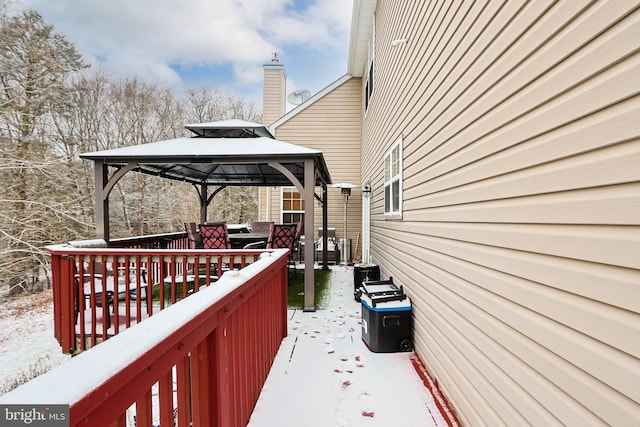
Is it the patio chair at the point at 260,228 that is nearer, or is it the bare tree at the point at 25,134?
the bare tree at the point at 25,134

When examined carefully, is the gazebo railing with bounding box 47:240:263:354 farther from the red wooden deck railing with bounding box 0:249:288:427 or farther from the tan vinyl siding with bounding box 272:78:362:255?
the tan vinyl siding with bounding box 272:78:362:255

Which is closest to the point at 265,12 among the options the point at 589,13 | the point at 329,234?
the point at 329,234

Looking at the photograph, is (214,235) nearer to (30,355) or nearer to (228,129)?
(228,129)

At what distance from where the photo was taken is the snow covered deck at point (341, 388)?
226 cm

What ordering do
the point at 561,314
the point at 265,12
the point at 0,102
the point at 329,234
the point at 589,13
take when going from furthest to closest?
the point at 265,12 → the point at 329,234 → the point at 0,102 → the point at 561,314 → the point at 589,13

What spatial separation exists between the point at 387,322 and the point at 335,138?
7597 mm

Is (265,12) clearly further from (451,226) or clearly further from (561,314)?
(561,314)

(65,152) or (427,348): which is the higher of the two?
(65,152)

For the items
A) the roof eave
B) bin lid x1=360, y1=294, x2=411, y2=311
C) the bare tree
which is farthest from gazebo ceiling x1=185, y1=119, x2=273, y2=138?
the bare tree

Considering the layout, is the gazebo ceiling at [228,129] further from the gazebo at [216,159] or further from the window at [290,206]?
the window at [290,206]

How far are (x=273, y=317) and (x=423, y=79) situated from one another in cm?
279

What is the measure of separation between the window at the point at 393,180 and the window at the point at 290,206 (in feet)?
16.5

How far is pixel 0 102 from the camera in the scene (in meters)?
9.02

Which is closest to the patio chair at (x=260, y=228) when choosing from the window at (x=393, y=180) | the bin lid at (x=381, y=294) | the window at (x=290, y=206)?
the window at (x=290, y=206)
